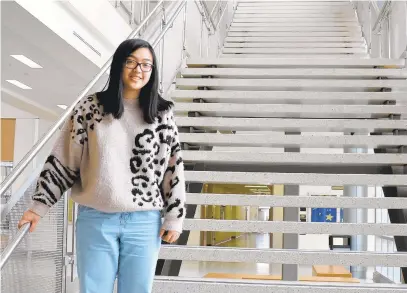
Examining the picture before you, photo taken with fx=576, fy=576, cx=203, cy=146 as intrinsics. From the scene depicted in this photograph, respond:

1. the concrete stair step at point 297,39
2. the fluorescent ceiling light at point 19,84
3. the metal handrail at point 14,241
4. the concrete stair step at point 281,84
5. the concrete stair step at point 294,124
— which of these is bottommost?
the metal handrail at point 14,241

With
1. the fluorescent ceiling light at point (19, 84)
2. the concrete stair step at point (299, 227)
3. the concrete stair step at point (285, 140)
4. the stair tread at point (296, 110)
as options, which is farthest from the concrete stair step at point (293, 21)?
the concrete stair step at point (299, 227)

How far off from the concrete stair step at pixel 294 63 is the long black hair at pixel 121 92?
13.7 ft

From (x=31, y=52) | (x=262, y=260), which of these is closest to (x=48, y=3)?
(x=31, y=52)

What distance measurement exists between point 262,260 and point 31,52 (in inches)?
216

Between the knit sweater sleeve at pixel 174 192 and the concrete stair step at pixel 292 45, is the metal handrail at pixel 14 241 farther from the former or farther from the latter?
the concrete stair step at pixel 292 45

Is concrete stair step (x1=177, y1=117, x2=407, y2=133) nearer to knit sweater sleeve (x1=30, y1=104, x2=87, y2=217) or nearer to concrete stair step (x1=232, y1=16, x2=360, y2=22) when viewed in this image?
knit sweater sleeve (x1=30, y1=104, x2=87, y2=217)

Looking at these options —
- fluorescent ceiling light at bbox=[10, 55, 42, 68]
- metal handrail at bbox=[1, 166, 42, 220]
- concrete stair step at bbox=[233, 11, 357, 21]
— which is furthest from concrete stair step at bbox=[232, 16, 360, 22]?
metal handrail at bbox=[1, 166, 42, 220]

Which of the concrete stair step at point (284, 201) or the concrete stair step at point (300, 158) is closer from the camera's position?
the concrete stair step at point (284, 201)

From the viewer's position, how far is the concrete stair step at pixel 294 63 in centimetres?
602

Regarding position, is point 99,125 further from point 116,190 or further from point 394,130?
point 394,130

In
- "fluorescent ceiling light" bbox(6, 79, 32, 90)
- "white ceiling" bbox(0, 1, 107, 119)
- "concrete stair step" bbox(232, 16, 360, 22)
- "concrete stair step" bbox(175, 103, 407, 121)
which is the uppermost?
"concrete stair step" bbox(232, 16, 360, 22)

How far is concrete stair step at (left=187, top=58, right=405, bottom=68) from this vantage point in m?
6.02

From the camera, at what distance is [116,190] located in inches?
76.0

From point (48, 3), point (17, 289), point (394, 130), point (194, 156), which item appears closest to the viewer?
point (17, 289)
